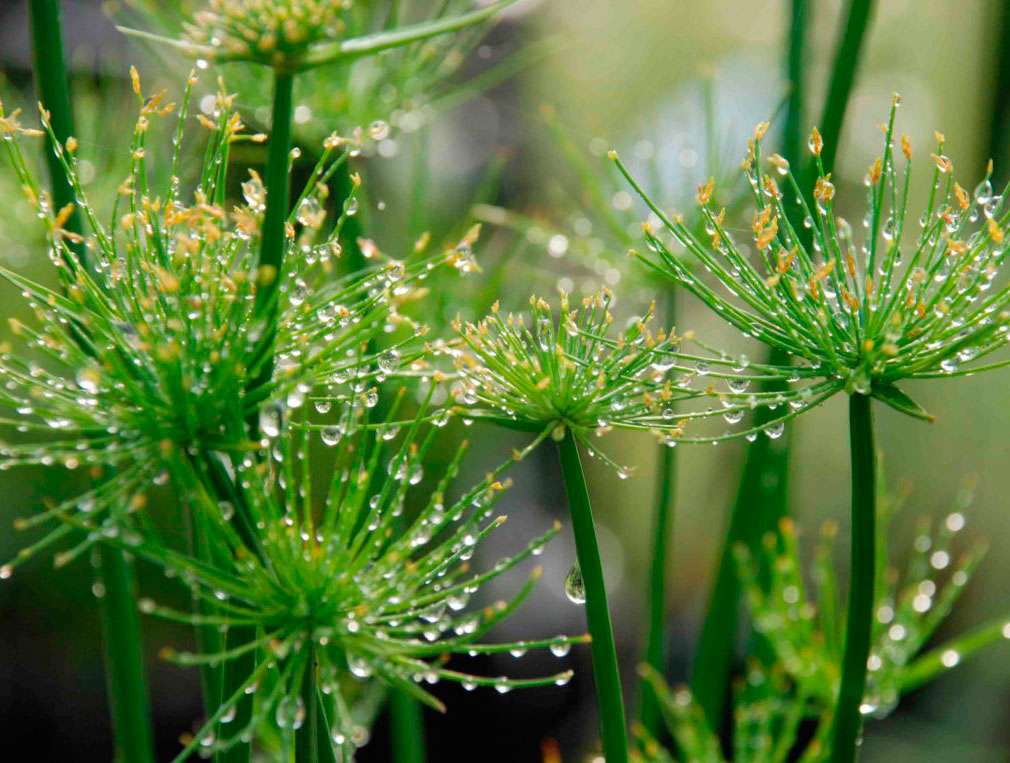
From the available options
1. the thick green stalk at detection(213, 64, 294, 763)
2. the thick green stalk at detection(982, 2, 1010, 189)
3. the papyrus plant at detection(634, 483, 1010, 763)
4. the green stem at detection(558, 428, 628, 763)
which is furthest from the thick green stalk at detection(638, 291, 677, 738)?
the thick green stalk at detection(982, 2, 1010, 189)

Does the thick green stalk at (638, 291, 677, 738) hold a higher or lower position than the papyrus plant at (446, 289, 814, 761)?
lower

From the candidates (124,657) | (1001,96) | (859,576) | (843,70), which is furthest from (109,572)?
(1001,96)

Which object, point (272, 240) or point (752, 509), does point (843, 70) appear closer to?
point (752, 509)

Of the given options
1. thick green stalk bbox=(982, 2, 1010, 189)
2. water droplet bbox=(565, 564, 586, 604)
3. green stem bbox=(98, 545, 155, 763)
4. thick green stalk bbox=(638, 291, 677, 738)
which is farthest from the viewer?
thick green stalk bbox=(982, 2, 1010, 189)

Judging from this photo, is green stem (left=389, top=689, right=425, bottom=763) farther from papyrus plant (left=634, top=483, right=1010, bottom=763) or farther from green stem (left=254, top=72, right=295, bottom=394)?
green stem (left=254, top=72, right=295, bottom=394)

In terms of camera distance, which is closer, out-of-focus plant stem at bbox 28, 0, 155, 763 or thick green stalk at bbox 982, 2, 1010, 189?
out-of-focus plant stem at bbox 28, 0, 155, 763

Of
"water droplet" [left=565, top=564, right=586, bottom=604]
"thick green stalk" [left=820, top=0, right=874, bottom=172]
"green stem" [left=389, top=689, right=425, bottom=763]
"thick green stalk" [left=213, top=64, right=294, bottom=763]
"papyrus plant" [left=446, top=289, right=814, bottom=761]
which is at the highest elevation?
"thick green stalk" [left=820, top=0, right=874, bottom=172]

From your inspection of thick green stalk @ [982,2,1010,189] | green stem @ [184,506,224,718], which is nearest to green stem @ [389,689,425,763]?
green stem @ [184,506,224,718]

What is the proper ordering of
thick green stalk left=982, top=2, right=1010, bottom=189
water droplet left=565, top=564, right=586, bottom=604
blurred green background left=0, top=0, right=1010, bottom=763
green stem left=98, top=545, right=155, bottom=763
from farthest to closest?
thick green stalk left=982, top=2, right=1010, bottom=189
blurred green background left=0, top=0, right=1010, bottom=763
green stem left=98, top=545, right=155, bottom=763
water droplet left=565, top=564, right=586, bottom=604

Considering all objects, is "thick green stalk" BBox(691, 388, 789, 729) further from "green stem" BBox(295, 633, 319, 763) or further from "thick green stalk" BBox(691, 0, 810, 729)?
"green stem" BBox(295, 633, 319, 763)
